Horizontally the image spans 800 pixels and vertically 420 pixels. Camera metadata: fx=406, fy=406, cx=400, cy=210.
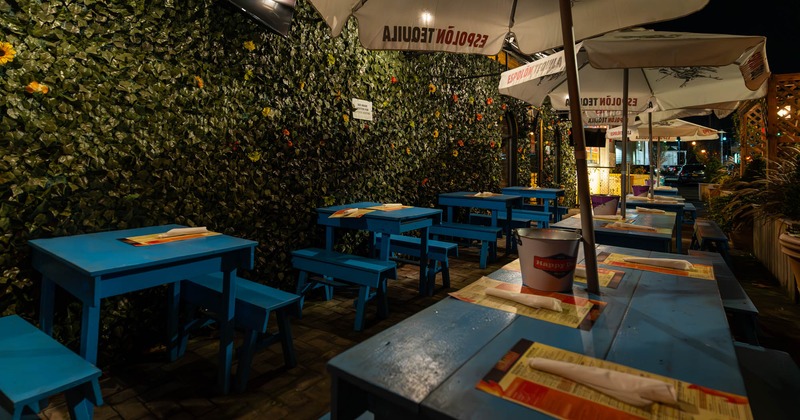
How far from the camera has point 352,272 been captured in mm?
3354

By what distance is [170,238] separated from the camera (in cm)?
234

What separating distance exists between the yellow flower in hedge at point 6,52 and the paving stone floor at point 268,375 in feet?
6.36

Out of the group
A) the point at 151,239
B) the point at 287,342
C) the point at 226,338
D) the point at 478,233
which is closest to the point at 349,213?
the point at 287,342

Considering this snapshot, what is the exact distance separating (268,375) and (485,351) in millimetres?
2070

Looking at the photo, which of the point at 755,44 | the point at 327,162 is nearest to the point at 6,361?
the point at 327,162

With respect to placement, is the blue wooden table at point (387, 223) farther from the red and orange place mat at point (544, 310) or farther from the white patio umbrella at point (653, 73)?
the red and orange place mat at point (544, 310)

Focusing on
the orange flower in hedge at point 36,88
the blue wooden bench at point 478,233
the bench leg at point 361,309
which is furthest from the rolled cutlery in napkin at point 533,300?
the blue wooden bench at point 478,233

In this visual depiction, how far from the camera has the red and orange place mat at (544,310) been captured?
3.77ft

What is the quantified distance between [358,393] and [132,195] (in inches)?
105

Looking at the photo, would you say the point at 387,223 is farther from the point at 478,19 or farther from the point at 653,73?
the point at 653,73

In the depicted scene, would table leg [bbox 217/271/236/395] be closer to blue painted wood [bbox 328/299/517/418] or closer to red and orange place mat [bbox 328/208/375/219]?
red and orange place mat [bbox 328/208/375/219]

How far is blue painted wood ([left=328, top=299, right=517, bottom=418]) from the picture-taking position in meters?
0.80

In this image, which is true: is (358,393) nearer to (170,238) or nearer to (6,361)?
(6,361)

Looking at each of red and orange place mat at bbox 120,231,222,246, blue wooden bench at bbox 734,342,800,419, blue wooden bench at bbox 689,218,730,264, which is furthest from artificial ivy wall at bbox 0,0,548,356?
blue wooden bench at bbox 689,218,730,264
